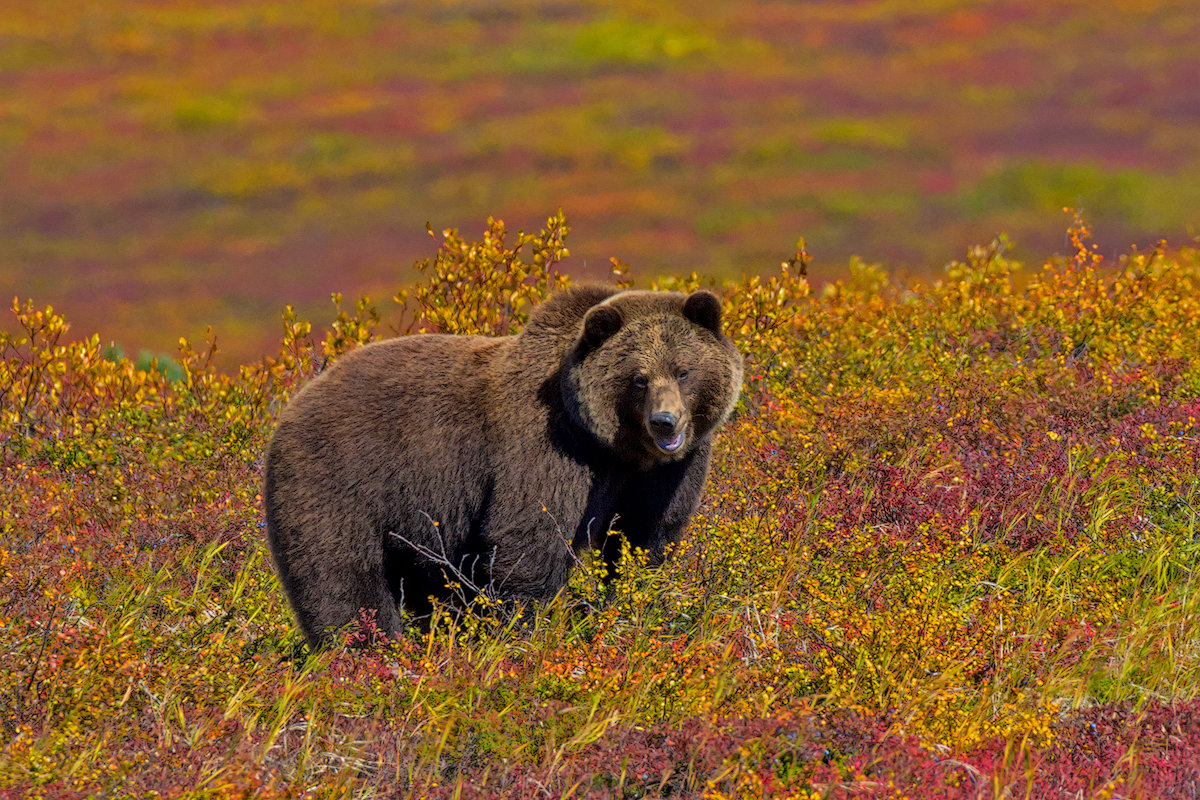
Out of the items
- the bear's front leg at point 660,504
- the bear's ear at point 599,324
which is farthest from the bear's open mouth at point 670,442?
the bear's ear at point 599,324

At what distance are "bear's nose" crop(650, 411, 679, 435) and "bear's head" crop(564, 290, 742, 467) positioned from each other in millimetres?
59

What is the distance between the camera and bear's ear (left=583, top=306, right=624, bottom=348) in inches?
232

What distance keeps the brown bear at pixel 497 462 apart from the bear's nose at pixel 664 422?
16cm

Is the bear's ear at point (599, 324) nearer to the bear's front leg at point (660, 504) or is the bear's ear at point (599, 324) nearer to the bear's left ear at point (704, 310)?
the bear's left ear at point (704, 310)

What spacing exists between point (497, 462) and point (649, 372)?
78cm

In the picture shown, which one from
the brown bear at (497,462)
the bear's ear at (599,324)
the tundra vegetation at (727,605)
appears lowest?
the tundra vegetation at (727,605)

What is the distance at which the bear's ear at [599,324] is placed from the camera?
589cm

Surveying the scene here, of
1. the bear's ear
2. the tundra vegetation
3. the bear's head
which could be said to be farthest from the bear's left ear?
the tundra vegetation

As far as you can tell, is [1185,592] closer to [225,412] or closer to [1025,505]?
[1025,505]

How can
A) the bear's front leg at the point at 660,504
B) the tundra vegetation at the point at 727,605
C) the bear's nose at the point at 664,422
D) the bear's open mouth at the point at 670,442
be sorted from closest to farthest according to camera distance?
the tundra vegetation at the point at 727,605 < the bear's nose at the point at 664,422 < the bear's open mouth at the point at 670,442 < the bear's front leg at the point at 660,504

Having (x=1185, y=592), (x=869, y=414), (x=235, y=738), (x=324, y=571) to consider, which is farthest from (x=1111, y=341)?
(x=235, y=738)

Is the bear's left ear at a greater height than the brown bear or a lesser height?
greater

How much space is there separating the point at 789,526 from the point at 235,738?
9.42 feet

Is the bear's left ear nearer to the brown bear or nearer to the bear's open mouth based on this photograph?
the brown bear
